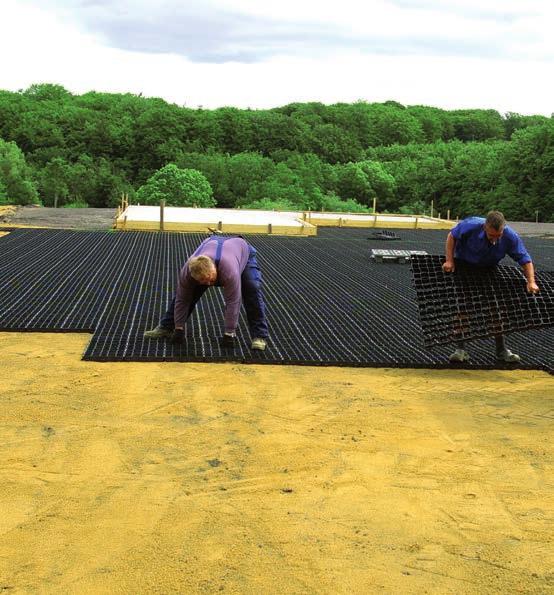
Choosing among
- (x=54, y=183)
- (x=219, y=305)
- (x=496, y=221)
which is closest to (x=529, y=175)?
(x=54, y=183)

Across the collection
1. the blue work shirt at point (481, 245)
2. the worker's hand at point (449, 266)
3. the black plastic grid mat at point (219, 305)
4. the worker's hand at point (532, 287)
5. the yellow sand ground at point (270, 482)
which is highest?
the blue work shirt at point (481, 245)

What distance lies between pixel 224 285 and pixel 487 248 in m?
1.86

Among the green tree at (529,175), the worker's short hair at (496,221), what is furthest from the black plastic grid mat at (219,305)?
the green tree at (529,175)

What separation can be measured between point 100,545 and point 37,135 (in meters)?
52.3

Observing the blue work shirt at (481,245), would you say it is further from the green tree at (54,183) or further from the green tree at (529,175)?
the green tree at (54,183)

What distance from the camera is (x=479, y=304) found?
5.23m

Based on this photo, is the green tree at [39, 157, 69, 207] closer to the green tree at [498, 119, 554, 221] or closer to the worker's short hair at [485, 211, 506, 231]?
the green tree at [498, 119, 554, 221]

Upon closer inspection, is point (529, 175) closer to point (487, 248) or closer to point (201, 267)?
point (487, 248)

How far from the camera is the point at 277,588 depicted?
2.36m

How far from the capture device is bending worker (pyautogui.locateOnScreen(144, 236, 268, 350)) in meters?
4.96

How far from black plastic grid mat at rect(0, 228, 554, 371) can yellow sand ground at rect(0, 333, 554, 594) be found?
0.51 m

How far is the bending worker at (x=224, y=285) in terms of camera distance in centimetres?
496

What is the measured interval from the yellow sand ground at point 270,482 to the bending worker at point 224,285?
22.6 inches

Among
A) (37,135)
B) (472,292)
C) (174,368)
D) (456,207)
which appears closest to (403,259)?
(472,292)
